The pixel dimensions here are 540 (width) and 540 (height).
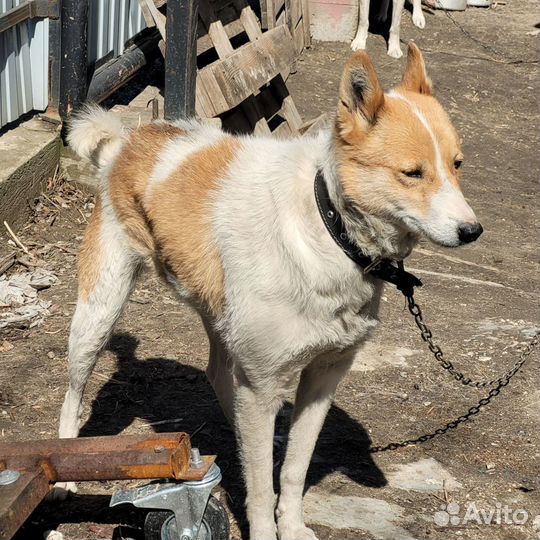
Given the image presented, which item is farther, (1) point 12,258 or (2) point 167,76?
(2) point 167,76

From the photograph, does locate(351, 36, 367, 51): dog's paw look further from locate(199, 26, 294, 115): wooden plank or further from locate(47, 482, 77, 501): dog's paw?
locate(47, 482, 77, 501): dog's paw

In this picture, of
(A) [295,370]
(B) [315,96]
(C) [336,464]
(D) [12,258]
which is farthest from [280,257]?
(B) [315,96]

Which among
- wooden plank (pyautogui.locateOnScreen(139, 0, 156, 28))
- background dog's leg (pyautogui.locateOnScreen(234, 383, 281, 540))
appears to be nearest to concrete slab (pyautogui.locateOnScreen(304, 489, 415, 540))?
→ background dog's leg (pyautogui.locateOnScreen(234, 383, 281, 540))

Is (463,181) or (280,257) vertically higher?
(280,257)

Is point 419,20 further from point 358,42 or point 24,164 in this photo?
point 24,164

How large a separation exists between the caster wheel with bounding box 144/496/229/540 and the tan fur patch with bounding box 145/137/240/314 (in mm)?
790

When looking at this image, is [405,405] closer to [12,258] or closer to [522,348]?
[522,348]

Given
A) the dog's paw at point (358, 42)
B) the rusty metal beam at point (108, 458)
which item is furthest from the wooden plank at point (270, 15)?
the rusty metal beam at point (108, 458)

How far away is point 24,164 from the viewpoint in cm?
629

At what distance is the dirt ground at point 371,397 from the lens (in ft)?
13.3

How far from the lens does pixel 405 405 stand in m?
4.93

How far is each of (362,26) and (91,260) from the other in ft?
26.5

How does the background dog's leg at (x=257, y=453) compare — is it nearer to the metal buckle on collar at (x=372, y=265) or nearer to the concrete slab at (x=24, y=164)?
the metal buckle on collar at (x=372, y=265)

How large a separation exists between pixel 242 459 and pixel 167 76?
12.6ft
